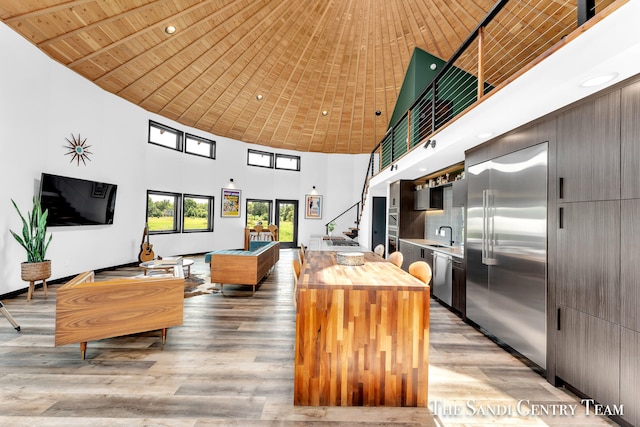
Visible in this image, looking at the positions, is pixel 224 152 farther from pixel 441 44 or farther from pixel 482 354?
pixel 482 354

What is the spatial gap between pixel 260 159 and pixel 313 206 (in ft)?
Answer: 8.73

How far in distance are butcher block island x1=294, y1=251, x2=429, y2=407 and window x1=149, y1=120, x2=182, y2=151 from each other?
24.7ft

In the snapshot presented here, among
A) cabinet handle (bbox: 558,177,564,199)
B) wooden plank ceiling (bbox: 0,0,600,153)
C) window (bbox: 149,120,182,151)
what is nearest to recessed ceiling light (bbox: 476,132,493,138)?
cabinet handle (bbox: 558,177,564,199)

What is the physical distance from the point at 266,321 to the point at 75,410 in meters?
2.03

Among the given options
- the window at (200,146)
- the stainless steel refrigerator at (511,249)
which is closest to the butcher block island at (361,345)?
the stainless steel refrigerator at (511,249)

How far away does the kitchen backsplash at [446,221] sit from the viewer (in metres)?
5.11

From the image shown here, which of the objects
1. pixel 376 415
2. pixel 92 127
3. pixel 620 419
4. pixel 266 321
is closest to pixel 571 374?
pixel 620 419

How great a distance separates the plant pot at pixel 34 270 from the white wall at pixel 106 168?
43 cm

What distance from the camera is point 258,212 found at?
10656 millimetres

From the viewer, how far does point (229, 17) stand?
591cm

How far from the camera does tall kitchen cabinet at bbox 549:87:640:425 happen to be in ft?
6.18

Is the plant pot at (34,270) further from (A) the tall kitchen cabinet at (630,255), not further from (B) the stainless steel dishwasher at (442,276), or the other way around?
(A) the tall kitchen cabinet at (630,255)

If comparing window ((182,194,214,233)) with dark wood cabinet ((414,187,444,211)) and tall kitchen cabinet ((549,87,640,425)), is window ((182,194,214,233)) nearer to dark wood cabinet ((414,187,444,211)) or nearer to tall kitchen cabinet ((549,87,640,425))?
dark wood cabinet ((414,187,444,211))

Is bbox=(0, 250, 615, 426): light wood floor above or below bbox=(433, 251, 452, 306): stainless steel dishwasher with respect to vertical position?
below
